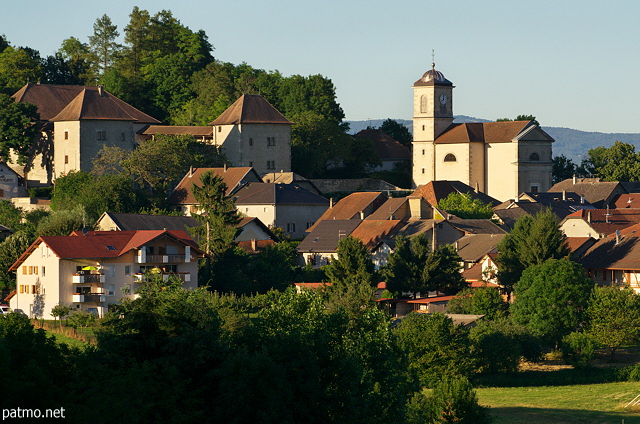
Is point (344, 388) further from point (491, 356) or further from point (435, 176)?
point (435, 176)

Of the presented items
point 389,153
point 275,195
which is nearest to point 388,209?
point 275,195

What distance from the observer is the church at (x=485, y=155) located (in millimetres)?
96375

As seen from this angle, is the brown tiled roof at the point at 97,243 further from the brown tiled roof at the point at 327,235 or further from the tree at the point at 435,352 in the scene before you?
the tree at the point at 435,352

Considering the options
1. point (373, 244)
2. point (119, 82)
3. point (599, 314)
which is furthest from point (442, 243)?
point (119, 82)

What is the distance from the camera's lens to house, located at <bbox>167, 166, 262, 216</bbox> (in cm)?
8169

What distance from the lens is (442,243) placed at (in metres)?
73.1

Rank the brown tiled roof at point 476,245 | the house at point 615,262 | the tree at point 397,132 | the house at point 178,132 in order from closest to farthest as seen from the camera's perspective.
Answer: the house at point 615,262 → the brown tiled roof at point 476,245 → the house at point 178,132 → the tree at point 397,132

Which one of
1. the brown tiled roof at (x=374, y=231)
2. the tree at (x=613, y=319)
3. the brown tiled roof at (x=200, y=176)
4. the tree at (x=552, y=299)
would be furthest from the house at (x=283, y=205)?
the tree at (x=613, y=319)

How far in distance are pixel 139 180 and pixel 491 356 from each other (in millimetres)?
37338

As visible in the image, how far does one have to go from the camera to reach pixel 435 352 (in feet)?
163

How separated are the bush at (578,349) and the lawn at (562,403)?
3.02m

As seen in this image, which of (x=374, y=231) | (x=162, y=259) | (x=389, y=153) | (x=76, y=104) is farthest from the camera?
(x=389, y=153)

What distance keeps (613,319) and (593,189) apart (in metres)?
41.8

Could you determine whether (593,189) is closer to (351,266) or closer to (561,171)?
(561,171)
